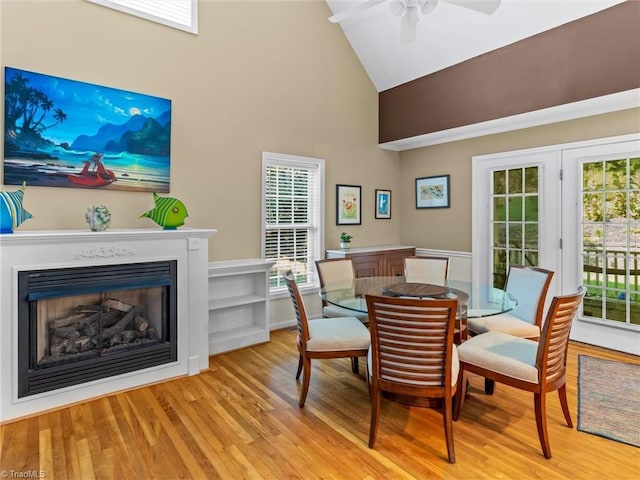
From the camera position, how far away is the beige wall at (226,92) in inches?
121

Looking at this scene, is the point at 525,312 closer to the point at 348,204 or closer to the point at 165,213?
the point at 348,204

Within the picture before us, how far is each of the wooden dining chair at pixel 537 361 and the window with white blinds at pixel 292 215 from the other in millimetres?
2665

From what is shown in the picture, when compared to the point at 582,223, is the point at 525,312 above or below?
below

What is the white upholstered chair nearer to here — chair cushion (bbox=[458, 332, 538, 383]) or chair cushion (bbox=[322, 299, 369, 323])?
chair cushion (bbox=[458, 332, 538, 383])

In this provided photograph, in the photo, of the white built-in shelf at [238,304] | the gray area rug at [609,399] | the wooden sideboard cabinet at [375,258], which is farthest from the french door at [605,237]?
the white built-in shelf at [238,304]

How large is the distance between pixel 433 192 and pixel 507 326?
2867 millimetres

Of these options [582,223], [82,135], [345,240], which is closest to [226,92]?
[82,135]

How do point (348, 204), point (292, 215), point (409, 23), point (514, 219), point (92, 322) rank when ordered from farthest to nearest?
point (348, 204)
point (292, 215)
point (514, 219)
point (409, 23)
point (92, 322)

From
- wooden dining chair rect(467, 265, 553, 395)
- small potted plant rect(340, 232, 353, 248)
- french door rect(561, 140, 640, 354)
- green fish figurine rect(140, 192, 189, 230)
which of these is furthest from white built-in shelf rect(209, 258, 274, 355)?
french door rect(561, 140, 640, 354)

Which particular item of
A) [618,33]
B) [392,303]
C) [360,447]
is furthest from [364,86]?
[360,447]

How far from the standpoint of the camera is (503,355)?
2.33 m

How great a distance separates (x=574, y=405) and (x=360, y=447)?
172cm

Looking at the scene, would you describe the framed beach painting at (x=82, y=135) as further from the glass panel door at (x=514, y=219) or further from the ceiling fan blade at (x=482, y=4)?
the glass panel door at (x=514, y=219)

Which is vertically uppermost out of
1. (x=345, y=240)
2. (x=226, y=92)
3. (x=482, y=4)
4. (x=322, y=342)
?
(x=482, y=4)
